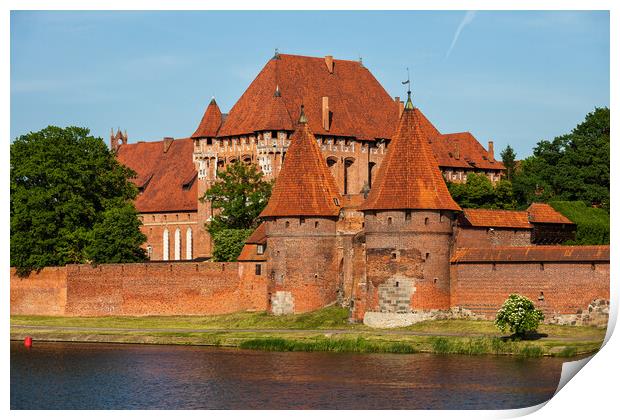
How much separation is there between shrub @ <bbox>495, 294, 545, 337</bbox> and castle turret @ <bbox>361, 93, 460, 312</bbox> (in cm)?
487

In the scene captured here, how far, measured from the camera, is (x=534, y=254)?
5209 centimetres

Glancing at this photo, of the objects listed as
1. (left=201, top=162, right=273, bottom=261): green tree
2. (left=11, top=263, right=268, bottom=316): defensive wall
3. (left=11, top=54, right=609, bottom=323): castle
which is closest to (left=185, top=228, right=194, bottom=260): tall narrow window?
(left=11, top=54, right=609, bottom=323): castle

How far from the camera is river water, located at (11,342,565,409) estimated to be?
40031mm

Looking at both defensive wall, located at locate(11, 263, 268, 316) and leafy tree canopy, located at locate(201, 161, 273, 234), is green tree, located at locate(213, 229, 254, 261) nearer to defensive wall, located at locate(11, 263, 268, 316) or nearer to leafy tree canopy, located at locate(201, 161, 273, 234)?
leafy tree canopy, located at locate(201, 161, 273, 234)

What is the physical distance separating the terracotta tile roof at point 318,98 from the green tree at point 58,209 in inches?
441

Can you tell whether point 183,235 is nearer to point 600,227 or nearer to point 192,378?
point 600,227

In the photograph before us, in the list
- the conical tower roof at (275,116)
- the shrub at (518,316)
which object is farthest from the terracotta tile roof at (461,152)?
the shrub at (518,316)

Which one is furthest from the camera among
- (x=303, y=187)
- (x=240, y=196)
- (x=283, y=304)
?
(x=240, y=196)

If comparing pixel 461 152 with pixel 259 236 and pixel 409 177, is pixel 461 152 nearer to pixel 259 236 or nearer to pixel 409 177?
pixel 259 236

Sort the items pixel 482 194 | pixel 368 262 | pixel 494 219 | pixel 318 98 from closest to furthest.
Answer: pixel 368 262 → pixel 494 219 → pixel 482 194 → pixel 318 98

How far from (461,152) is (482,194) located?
430 inches

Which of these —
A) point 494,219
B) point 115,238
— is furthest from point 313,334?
point 115,238

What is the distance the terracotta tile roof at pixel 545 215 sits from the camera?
59406 mm

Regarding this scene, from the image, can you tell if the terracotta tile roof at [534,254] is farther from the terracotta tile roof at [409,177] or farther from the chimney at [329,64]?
the chimney at [329,64]
